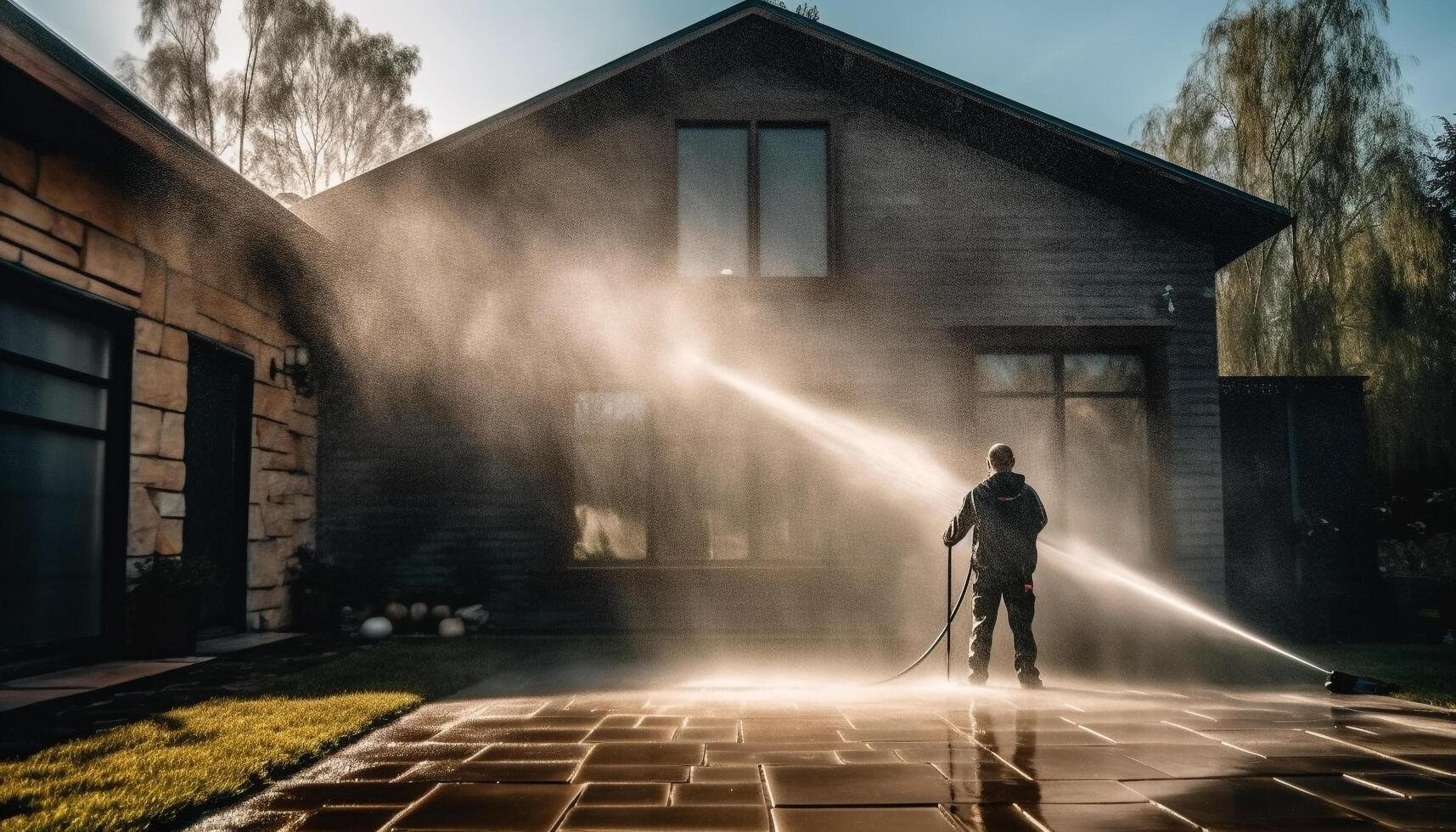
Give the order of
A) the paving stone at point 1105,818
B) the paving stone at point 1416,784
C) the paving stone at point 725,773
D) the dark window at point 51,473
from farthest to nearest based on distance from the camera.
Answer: the dark window at point 51,473 → the paving stone at point 725,773 → the paving stone at point 1416,784 → the paving stone at point 1105,818

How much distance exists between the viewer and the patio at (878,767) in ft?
9.52

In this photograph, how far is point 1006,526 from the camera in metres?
6.37

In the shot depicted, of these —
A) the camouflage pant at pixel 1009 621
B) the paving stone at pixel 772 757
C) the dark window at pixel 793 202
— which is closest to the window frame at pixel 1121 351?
the dark window at pixel 793 202

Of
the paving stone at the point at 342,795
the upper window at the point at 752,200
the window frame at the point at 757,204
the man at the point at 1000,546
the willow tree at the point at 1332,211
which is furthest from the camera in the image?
the willow tree at the point at 1332,211

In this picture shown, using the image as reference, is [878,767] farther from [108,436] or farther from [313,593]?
[313,593]

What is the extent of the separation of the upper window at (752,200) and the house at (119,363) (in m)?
3.70

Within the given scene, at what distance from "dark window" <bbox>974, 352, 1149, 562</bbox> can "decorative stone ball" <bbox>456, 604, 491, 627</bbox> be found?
5360 millimetres

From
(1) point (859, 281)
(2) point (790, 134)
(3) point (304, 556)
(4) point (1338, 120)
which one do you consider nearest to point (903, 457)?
(1) point (859, 281)

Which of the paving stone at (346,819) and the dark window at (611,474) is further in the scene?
the dark window at (611,474)

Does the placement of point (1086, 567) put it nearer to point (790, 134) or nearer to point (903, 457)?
point (903, 457)

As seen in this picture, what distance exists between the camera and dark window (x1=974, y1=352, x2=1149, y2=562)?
29.7 ft

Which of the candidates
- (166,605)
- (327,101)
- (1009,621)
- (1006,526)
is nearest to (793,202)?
(1006,526)

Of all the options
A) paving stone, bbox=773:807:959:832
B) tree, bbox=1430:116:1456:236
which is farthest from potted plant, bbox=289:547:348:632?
tree, bbox=1430:116:1456:236

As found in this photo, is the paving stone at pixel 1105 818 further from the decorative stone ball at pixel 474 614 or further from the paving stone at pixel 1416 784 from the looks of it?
the decorative stone ball at pixel 474 614
